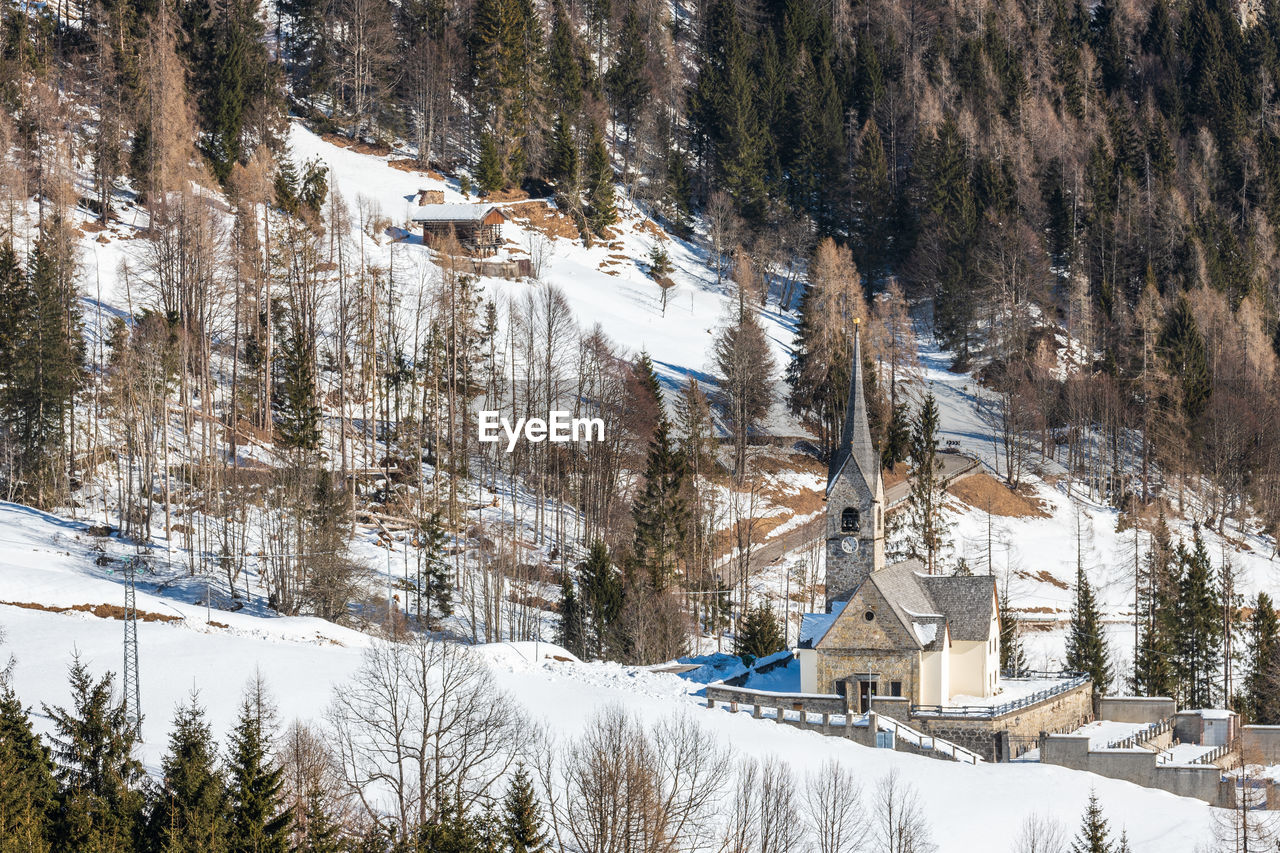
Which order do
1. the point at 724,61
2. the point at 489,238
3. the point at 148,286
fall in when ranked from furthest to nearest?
the point at 724,61
the point at 489,238
the point at 148,286

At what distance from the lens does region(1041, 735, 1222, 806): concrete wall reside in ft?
153

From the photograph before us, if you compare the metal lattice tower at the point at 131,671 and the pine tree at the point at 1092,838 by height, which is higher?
the metal lattice tower at the point at 131,671

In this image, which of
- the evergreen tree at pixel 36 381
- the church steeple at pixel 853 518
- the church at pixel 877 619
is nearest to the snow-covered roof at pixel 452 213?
the evergreen tree at pixel 36 381

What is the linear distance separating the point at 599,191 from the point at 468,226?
44.6 feet

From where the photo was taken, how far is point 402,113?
122125 mm

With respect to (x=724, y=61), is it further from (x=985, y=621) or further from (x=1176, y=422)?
(x=985, y=621)

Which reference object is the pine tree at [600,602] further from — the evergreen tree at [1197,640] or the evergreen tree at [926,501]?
the evergreen tree at [1197,640]

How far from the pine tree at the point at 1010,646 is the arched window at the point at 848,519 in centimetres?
975

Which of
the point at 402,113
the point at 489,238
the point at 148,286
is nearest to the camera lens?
the point at 148,286

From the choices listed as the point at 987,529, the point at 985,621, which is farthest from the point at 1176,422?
the point at 985,621

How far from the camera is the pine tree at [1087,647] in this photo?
206 ft

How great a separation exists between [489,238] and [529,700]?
60.0 meters

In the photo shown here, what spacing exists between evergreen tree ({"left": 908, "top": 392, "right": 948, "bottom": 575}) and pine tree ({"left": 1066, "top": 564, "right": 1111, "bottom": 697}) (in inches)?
277

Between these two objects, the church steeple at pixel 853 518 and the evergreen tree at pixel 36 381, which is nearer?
the church steeple at pixel 853 518
